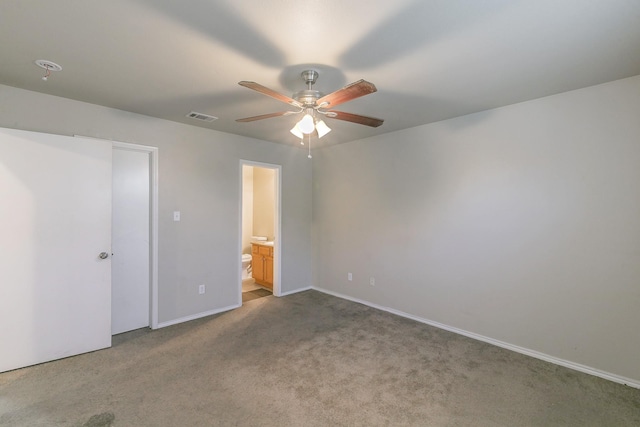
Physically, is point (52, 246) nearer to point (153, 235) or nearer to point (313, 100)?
point (153, 235)

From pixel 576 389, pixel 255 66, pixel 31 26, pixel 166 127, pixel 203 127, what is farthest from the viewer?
pixel 203 127

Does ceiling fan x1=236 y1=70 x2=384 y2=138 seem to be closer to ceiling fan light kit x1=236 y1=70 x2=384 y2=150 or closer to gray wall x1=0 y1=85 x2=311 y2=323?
ceiling fan light kit x1=236 y1=70 x2=384 y2=150

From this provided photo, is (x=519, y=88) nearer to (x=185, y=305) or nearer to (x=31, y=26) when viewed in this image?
(x=31, y=26)

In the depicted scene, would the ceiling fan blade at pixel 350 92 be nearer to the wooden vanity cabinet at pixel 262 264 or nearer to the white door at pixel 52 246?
the white door at pixel 52 246

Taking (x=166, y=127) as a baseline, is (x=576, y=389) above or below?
below

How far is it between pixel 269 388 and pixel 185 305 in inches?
76.1

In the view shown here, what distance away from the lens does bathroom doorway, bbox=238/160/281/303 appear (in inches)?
185

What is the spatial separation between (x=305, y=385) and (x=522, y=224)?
8.49 feet

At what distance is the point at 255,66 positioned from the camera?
2160mm

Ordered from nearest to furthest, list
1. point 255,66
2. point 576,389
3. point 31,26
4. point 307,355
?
point 31,26, point 255,66, point 576,389, point 307,355

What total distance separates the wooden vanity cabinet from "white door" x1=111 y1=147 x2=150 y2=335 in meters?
1.93

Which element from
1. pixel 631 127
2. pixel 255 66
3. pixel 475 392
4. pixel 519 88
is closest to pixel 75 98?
pixel 255 66

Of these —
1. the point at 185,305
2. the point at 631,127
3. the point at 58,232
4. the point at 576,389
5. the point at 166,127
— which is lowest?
the point at 576,389

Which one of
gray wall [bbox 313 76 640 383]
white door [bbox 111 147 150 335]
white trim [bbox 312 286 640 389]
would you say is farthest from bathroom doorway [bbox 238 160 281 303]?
white trim [bbox 312 286 640 389]
